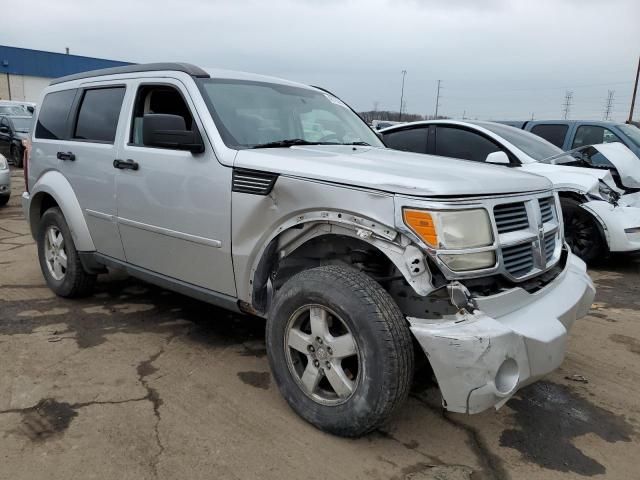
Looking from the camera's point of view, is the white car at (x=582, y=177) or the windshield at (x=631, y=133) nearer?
the white car at (x=582, y=177)

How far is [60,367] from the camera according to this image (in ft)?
11.4

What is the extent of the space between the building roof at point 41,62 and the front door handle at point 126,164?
3857 cm

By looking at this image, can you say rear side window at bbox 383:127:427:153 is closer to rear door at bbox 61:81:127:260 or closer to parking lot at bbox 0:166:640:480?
parking lot at bbox 0:166:640:480

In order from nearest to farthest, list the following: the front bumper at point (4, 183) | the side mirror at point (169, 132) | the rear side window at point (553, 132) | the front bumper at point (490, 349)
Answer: the front bumper at point (490, 349)
the side mirror at point (169, 132)
the rear side window at point (553, 132)
the front bumper at point (4, 183)

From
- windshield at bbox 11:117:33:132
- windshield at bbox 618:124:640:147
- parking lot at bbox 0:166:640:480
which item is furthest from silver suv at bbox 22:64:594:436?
windshield at bbox 11:117:33:132

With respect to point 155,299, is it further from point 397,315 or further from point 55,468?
point 397,315

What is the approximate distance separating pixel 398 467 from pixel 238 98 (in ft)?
8.07

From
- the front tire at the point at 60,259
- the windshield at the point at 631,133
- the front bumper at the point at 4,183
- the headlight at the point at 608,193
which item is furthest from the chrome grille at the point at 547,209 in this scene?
the front bumper at the point at 4,183

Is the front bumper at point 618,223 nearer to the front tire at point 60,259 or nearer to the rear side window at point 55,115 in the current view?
the front tire at point 60,259

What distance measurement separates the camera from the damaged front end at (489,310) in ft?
7.59

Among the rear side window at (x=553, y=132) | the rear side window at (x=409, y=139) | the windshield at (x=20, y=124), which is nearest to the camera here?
the rear side window at (x=409, y=139)

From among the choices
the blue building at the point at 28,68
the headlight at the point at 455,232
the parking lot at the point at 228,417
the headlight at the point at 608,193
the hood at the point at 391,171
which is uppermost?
the blue building at the point at 28,68

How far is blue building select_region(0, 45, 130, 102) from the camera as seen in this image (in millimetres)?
40438

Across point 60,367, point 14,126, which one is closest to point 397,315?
point 60,367
